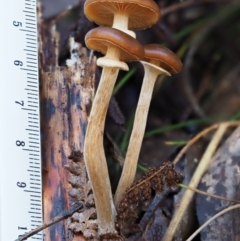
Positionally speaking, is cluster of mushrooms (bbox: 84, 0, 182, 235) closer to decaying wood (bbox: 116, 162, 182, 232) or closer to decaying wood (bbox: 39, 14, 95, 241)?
decaying wood (bbox: 116, 162, 182, 232)

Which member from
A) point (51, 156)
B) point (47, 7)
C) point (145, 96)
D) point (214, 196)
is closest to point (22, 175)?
point (51, 156)

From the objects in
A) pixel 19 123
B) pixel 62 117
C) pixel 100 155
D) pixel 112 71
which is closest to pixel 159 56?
pixel 112 71

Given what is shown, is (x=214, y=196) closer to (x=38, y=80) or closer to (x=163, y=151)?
(x=163, y=151)

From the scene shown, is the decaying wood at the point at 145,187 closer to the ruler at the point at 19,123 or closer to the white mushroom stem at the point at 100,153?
the white mushroom stem at the point at 100,153

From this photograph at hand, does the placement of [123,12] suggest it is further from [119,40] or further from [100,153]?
[100,153]

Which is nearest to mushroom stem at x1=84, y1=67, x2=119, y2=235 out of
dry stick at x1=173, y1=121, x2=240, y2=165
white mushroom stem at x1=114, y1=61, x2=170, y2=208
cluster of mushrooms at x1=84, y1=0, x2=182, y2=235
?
cluster of mushrooms at x1=84, y1=0, x2=182, y2=235

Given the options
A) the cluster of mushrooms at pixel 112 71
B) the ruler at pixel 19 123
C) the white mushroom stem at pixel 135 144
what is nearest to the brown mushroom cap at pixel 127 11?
the cluster of mushrooms at pixel 112 71
